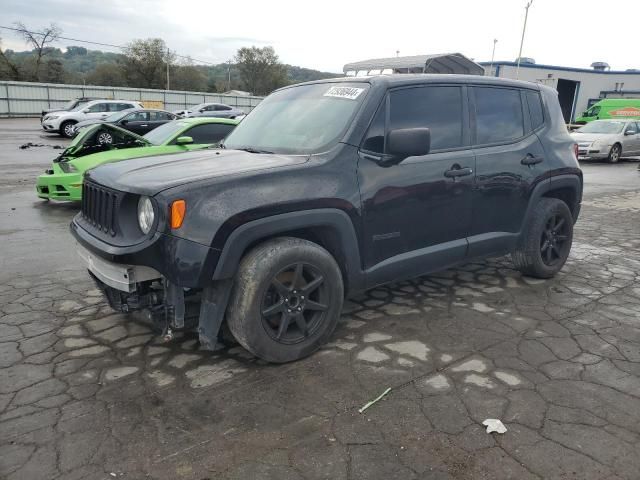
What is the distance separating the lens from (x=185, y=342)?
3684mm

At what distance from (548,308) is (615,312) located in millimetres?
544

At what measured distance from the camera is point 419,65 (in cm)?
1002

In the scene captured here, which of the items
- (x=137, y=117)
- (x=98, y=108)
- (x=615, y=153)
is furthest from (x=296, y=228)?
(x=98, y=108)

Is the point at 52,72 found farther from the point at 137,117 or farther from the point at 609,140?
the point at 609,140

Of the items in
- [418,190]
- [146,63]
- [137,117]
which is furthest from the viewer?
[146,63]

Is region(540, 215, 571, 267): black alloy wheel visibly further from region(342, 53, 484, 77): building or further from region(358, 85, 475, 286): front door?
region(342, 53, 484, 77): building

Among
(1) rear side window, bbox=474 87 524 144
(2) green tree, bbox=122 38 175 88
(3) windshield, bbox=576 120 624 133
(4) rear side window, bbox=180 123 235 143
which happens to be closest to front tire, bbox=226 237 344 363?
(1) rear side window, bbox=474 87 524 144

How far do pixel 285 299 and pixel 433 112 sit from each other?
6.39ft

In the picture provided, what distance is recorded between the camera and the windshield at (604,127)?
18891 millimetres

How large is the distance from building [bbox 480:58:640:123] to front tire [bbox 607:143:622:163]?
25.7 meters

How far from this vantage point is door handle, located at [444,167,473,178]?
397 centimetres

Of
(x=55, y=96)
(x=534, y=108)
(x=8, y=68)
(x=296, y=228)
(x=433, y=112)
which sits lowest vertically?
(x=296, y=228)

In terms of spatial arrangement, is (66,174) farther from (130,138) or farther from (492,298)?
(492,298)

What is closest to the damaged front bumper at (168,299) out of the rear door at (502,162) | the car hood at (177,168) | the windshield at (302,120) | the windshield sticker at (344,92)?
the car hood at (177,168)
